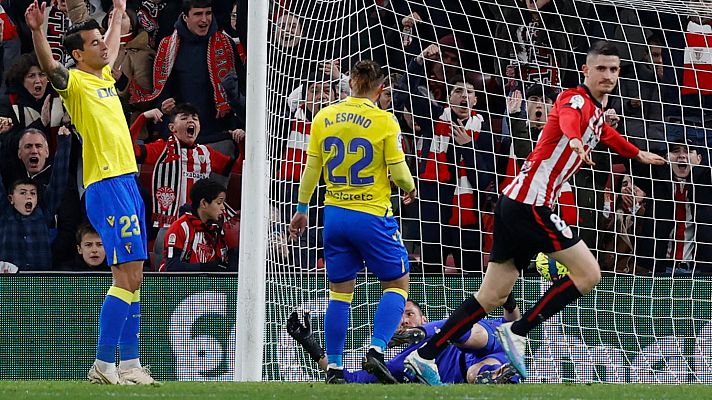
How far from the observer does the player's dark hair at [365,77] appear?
23.4 ft

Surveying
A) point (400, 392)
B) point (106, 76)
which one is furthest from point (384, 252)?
point (106, 76)

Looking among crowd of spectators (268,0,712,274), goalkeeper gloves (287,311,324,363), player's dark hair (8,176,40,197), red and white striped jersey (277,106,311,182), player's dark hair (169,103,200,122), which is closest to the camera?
goalkeeper gloves (287,311,324,363)

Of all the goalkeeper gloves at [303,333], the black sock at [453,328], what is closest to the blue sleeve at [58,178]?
the goalkeeper gloves at [303,333]

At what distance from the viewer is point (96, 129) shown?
21.6 ft

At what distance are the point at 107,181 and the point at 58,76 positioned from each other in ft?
2.08

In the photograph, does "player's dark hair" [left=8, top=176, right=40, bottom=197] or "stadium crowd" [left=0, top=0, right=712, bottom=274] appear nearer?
"stadium crowd" [left=0, top=0, right=712, bottom=274]

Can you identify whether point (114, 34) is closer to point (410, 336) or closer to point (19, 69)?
point (410, 336)

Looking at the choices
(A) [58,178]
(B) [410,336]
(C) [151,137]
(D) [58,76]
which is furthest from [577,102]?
(A) [58,178]

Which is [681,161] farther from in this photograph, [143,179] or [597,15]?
[143,179]

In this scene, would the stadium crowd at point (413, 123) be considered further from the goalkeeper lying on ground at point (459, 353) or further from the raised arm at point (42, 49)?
Answer: the raised arm at point (42, 49)

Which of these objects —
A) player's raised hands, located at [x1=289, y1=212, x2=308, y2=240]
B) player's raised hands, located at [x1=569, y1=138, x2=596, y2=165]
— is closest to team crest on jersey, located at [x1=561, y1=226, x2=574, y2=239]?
player's raised hands, located at [x1=569, y1=138, x2=596, y2=165]

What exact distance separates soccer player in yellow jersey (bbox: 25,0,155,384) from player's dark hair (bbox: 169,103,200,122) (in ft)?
14.2

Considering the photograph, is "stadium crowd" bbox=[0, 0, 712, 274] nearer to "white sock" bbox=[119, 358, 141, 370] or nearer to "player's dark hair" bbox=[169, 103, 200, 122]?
"player's dark hair" bbox=[169, 103, 200, 122]

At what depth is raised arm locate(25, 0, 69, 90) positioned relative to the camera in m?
6.18
